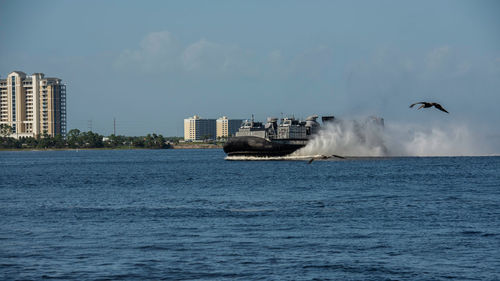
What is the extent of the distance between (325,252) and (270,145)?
95932 millimetres

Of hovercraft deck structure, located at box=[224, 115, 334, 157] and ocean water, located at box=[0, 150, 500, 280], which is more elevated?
hovercraft deck structure, located at box=[224, 115, 334, 157]

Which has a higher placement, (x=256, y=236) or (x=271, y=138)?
(x=271, y=138)

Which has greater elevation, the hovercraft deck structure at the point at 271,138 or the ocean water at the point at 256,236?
the hovercraft deck structure at the point at 271,138

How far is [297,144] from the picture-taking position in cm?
12506

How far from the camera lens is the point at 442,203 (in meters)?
44.6

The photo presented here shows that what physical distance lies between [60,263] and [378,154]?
4697 inches

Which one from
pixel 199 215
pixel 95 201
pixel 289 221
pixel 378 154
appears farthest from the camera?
pixel 378 154

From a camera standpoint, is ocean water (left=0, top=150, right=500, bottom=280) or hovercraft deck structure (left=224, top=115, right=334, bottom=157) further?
hovercraft deck structure (left=224, top=115, right=334, bottom=157)

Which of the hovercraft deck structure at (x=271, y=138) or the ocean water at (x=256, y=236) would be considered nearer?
the ocean water at (x=256, y=236)

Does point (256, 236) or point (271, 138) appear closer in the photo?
point (256, 236)

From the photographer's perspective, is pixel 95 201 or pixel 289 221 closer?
pixel 289 221

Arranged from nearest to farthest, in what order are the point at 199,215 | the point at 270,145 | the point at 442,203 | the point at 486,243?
the point at 486,243
the point at 199,215
the point at 442,203
the point at 270,145

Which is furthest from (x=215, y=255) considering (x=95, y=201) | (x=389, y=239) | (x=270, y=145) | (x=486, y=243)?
(x=270, y=145)

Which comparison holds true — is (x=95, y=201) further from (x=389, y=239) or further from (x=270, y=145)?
(x=270, y=145)
